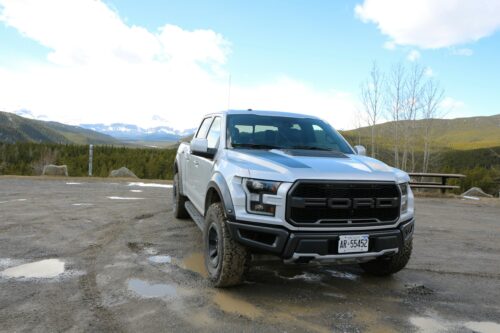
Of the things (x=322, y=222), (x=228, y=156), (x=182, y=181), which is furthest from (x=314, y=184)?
(x=182, y=181)

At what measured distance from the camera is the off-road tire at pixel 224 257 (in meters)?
3.86

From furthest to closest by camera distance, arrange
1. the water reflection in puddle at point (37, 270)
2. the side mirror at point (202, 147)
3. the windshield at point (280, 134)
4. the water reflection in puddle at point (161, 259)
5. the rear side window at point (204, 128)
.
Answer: the rear side window at point (204, 128) < the water reflection in puddle at point (161, 259) < the windshield at point (280, 134) < the side mirror at point (202, 147) < the water reflection in puddle at point (37, 270)

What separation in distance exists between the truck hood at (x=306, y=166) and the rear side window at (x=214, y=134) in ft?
2.54

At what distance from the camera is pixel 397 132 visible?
133ft

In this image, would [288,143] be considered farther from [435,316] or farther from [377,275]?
[435,316]

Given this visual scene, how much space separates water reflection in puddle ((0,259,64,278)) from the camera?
4.41 m

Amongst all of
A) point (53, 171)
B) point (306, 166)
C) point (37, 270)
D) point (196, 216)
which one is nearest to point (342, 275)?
point (306, 166)

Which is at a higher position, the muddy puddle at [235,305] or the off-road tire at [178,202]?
the off-road tire at [178,202]

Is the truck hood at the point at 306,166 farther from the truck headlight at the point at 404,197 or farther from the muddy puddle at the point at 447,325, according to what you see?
the muddy puddle at the point at 447,325

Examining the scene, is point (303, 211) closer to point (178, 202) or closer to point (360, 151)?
point (360, 151)

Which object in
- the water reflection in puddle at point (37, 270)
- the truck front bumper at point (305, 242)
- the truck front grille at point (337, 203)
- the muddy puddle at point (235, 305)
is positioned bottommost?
the water reflection in puddle at point (37, 270)

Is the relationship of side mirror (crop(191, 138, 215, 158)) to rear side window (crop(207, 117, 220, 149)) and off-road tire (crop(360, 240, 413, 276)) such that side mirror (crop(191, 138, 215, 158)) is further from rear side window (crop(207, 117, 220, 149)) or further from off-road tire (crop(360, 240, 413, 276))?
off-road tire (crop(360, 240, 413, 276))

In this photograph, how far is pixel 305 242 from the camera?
11.6ft

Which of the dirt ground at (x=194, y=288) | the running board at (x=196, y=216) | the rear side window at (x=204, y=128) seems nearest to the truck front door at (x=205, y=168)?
the running board at (x=196, y=216)
